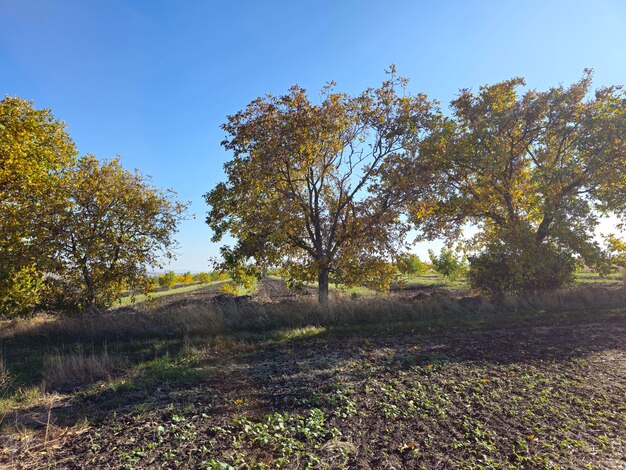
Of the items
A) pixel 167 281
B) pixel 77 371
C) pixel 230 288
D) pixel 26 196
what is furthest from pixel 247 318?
pixel 167 281

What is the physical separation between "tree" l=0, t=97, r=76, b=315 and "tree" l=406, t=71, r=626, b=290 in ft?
42.4

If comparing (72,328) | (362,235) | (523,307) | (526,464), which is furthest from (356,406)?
(523,307)

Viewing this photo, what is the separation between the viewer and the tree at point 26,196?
10406 millimetres

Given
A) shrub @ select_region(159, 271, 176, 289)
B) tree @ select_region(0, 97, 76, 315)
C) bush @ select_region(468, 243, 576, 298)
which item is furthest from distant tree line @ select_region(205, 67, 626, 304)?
shrub @ select_region(159, 271, 176, 289)

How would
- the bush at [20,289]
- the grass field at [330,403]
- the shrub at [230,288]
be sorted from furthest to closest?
the shrub at [230,288] < the bush at [20,289] < the grass field at [330,403]

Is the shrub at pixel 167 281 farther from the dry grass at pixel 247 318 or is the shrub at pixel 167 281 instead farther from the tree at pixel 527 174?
the tree at pixel 527 174

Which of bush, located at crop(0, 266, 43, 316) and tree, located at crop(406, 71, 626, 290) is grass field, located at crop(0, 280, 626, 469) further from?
tree, located at crop(406, 71, 626, 290)

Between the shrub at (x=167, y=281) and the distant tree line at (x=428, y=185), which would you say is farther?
the shrub at (x=167, y=281)

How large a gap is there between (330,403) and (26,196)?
43.9 feet

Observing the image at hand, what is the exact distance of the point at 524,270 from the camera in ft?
46.2

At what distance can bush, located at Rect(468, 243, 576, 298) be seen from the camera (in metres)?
14.0

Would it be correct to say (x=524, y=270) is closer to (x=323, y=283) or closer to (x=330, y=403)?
(x=323, y=283)

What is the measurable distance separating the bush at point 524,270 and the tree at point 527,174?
0.04m

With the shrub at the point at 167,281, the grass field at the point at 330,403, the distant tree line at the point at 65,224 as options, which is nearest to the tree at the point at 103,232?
the distant tree line at the point at 65,224
